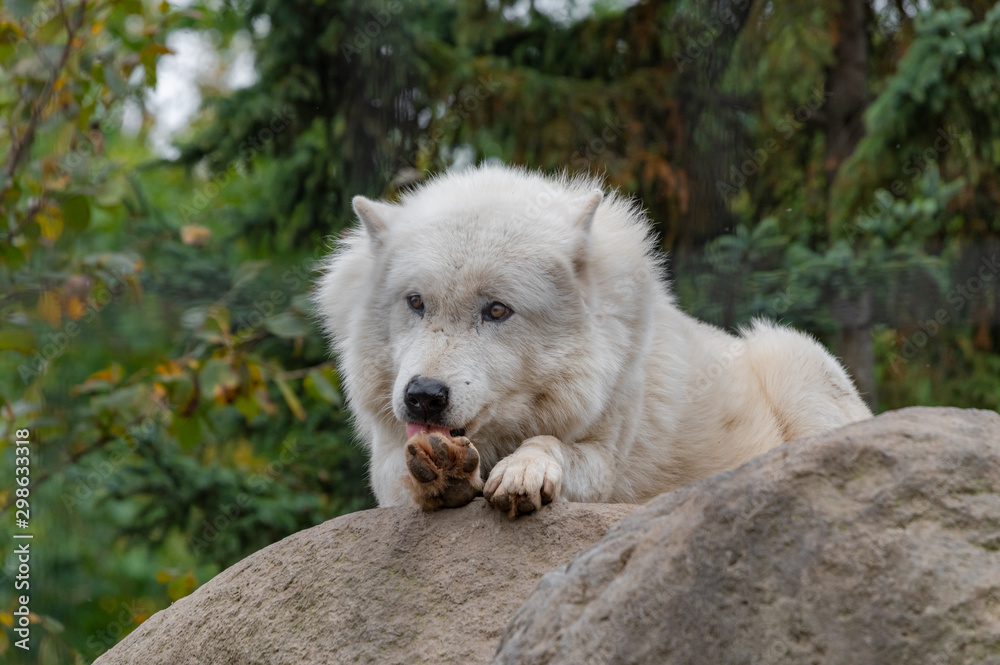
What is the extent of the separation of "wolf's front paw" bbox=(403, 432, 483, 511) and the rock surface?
0.06 m

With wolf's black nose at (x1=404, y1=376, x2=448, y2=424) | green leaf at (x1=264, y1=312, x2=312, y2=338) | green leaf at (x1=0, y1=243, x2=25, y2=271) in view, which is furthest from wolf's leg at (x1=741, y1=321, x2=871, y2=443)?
green leaf at (x1=0, y1=243, x2=25, y2=271)

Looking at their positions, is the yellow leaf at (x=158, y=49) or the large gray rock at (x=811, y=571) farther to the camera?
the yellow leaf at (x=158, y=49)

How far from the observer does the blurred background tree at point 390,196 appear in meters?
5.87

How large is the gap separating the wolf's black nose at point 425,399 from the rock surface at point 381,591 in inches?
13.6

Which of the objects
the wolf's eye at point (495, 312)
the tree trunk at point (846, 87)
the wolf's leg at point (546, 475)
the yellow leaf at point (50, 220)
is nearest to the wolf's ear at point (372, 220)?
the wolf's eye at point (495, 312)

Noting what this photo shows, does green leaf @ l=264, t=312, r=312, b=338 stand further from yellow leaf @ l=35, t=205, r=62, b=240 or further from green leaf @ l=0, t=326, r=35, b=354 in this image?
yellow leaf @ l=35, t=205, r=62, b=240

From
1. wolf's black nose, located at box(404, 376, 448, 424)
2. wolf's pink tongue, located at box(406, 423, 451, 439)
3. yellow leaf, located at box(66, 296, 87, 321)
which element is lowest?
wolf's pink tongue, located at box(406, 423, 451, 439)

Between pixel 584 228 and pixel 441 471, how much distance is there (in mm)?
1396

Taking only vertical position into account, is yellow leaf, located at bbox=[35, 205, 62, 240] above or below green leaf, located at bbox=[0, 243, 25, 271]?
above

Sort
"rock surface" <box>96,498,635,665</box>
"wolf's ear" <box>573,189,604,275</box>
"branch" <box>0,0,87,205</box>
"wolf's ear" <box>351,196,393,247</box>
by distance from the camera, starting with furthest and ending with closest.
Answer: "branch" <box>0,0,87,205</box> → "wolf's ear" <box>351,196,393,247</box> → "wolf's ear" <box>573,189,604,275</box> → "rock surface" <box>96,498,635,665</box>

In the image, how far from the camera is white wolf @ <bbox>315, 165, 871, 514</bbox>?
358 cm

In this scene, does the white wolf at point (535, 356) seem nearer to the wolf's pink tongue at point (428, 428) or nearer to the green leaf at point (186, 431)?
the wolf's pink tongue at point (428, 428)

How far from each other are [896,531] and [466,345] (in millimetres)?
1817

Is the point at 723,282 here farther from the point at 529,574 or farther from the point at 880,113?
the point at 529,574
